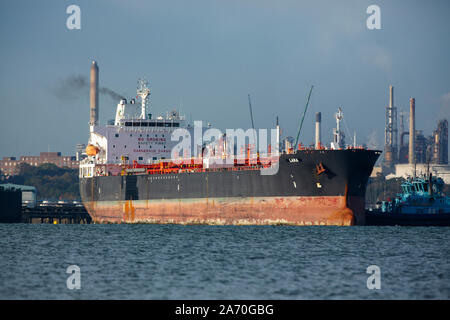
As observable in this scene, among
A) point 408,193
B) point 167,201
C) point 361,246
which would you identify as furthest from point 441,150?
point 361,246

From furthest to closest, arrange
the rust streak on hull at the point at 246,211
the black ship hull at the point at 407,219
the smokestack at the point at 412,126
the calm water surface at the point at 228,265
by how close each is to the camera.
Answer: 1. the smokestack at the point at 412,126
2. the black ship hull at the point at 407,219
3. the rust streak on hull at the point at 246,211
4. the calm water surface at the point at 228,265

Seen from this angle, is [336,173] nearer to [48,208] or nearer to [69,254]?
[69,254]

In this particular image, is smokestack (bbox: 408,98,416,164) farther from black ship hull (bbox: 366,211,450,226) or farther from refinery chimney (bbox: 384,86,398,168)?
black ship hull (bbox: 366,211,450,226)

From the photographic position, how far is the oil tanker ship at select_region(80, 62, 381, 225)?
162ft

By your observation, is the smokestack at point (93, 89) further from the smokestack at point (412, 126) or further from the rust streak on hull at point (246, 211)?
the rust streak on hull at point (246, 211)

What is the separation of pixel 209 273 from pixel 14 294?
761cm

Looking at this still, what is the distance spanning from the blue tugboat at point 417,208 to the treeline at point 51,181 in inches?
4146

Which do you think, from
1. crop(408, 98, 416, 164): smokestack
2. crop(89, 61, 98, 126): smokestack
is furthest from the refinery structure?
crop(89, 61, 98, 126): smokestack

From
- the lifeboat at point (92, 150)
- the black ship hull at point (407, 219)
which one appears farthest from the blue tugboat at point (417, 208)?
the lifeboat at point (92, 150)

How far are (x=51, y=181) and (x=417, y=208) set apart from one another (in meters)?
119

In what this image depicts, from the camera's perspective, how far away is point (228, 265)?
31.5m

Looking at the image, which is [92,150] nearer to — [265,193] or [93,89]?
[265,193]

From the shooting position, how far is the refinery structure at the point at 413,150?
481 feet

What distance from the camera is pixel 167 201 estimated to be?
196ft
